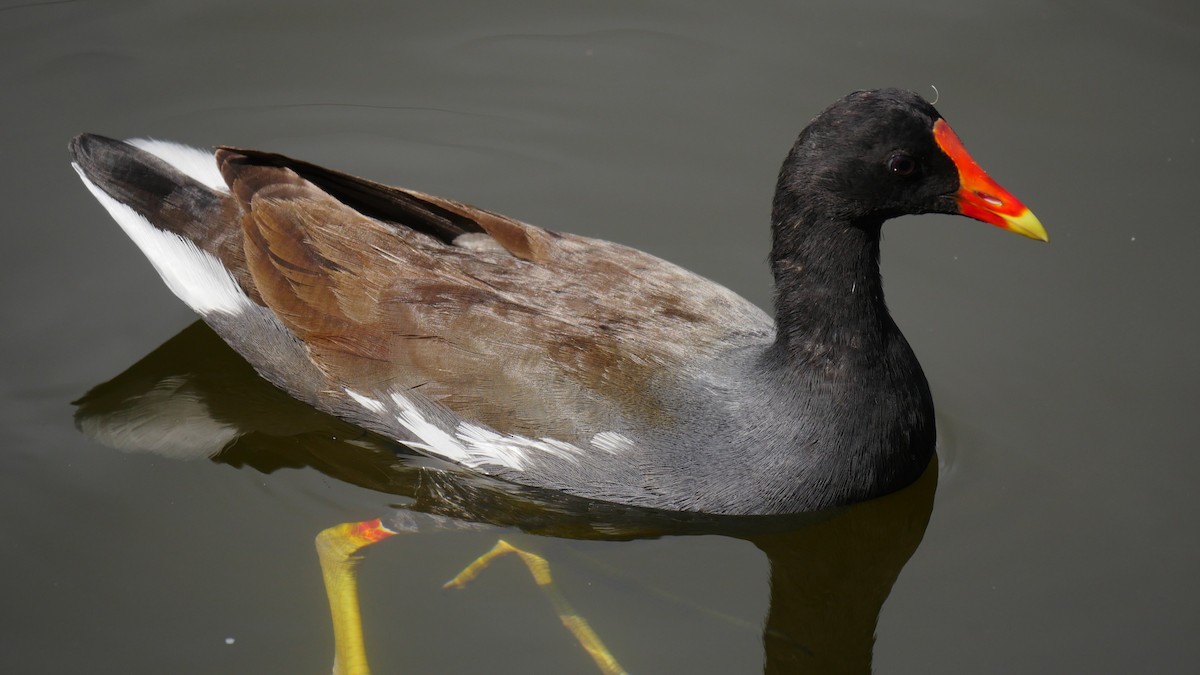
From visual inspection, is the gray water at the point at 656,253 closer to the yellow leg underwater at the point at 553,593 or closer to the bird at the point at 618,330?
the yellow leg underwater at the point at 553,593

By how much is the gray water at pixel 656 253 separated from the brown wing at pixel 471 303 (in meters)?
0.58

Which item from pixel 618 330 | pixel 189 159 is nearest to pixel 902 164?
pixel 618 330

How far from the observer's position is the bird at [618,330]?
409 centimetres

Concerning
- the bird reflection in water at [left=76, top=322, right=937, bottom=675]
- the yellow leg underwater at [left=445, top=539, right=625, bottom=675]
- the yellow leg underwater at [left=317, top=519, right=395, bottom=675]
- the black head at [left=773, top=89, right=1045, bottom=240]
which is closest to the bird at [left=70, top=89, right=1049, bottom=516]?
the black head at [left=773, top=89, right=1045, bottom=240]

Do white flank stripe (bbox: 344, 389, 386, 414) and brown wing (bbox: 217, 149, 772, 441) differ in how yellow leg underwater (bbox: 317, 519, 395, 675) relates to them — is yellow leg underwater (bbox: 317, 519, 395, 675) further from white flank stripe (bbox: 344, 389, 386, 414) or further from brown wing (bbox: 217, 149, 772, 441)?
brown wing (bbox: 217, 149, 772, 441)

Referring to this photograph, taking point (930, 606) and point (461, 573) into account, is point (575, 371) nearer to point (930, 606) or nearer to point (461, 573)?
point (461, 573)

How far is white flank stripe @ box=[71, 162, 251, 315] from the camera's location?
15.4 ft

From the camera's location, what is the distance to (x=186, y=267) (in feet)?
15.6

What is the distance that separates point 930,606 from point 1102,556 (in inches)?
26.1

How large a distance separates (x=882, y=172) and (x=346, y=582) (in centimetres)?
220

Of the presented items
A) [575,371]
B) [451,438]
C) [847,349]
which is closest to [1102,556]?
[847,349]

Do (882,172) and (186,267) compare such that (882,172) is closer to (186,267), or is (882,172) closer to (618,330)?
(618,330)

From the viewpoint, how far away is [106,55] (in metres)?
6.23

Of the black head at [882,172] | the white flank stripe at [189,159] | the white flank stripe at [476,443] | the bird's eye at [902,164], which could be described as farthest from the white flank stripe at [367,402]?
the bird's eye at [902,164]
